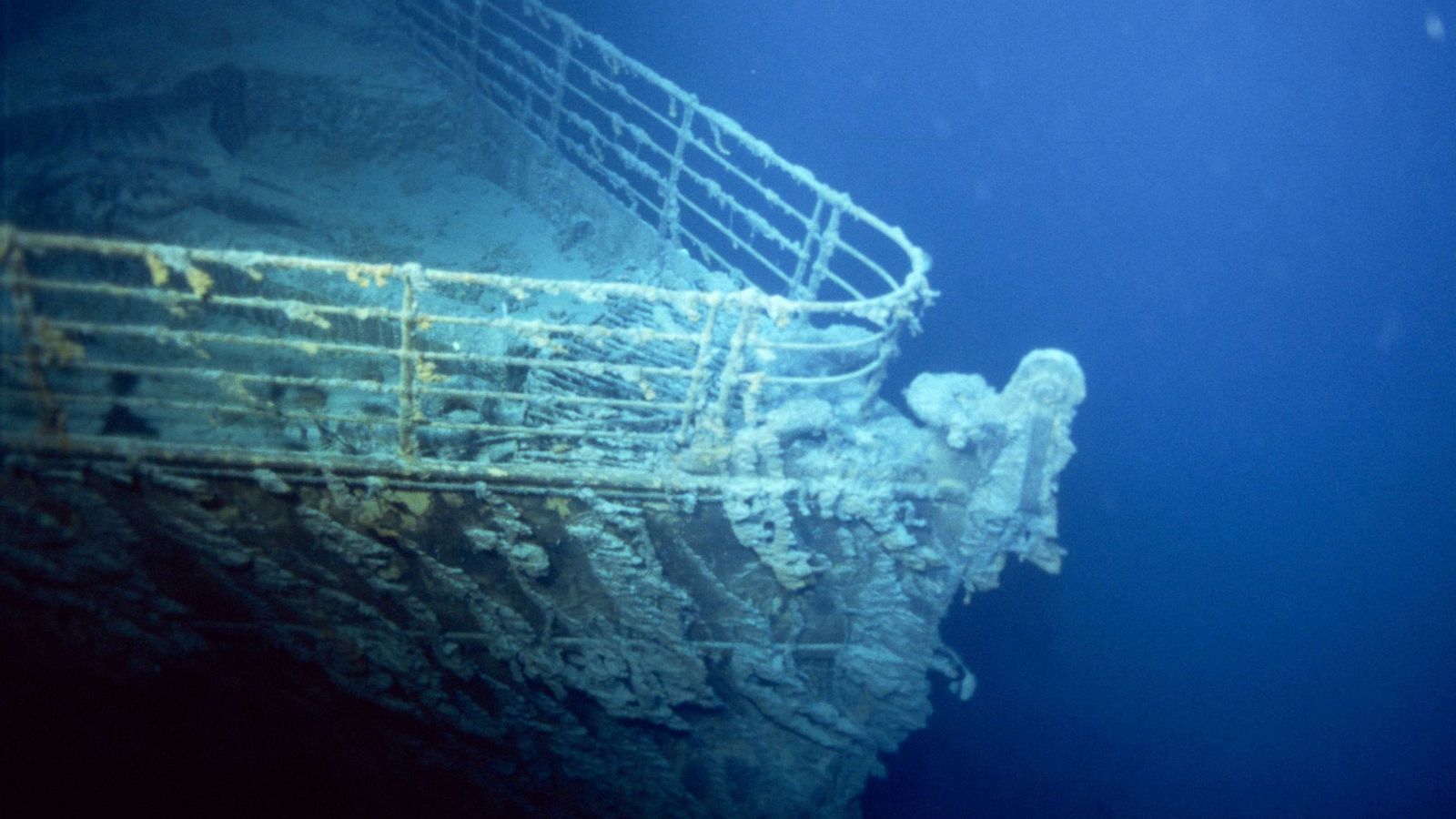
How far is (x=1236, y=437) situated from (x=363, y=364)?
1578 centimetres

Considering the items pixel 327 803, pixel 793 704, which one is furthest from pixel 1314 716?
pixel 327 803

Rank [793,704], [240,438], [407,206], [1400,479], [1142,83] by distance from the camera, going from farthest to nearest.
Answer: [1142,83]
[1400,479]
[407,206]
[793,704]
[240,438]

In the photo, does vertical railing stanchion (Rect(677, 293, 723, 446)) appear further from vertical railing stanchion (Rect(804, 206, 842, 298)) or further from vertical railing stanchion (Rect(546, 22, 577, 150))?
vertical railing stanchion (Rect(546, 22, 577, 150))

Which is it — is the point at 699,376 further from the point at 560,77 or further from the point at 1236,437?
the point at 1236,437

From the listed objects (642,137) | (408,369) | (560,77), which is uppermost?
(560,77)

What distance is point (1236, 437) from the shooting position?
1359 centimetres

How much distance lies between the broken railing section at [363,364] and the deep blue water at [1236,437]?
774cm

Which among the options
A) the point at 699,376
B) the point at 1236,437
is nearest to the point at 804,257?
the point at 699,376

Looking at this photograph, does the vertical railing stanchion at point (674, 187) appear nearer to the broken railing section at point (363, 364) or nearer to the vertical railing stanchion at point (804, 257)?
the broken railing section at point (363, 364)

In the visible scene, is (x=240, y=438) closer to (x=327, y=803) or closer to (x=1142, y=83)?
(x=327, y=803)

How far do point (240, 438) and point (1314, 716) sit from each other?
16.8 m

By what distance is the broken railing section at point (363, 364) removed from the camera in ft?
9.31

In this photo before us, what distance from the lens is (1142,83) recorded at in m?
16.5

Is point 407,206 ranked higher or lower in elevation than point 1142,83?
lower
